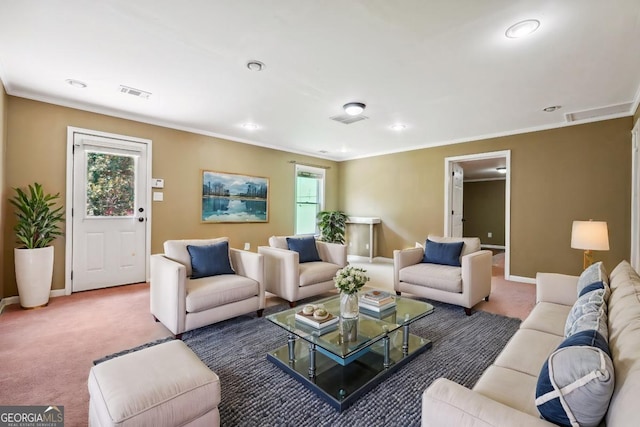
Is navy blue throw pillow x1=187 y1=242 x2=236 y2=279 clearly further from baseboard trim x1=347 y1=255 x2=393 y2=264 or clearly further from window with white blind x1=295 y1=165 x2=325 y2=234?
baseboard trim x1=347 y1=255 x2=393 y2=264

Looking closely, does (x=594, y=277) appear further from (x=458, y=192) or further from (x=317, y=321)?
(x=458, y=192)

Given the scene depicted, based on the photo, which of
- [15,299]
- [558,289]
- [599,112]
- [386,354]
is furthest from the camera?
[599,112]

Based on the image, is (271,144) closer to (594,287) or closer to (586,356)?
(594,287)

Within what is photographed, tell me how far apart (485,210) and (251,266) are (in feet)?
27.9

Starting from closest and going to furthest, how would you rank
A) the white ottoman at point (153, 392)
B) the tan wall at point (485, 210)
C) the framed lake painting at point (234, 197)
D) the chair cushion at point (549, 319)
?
the white ottoman at point (153, 392)
the chair cushion at point (549, 319)
the framed lake painting at point (234, 197)
the tan wall at point (485, 210)

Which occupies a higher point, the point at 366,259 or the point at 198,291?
the point at 198,291

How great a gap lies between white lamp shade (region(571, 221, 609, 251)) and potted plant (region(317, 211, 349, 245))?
4.18 metres

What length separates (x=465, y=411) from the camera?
3.11 ft

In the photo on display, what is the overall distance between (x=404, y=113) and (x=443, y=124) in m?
0.86

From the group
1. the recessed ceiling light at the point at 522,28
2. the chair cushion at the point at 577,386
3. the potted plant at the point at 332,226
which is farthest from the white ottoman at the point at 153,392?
the potted plant at the point at 332,226

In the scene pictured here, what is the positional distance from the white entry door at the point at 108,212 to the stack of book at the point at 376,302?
11.4 feet

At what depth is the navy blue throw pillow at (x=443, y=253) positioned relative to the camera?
141 inches

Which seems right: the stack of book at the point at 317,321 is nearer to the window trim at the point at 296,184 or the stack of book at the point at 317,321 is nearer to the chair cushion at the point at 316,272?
the chair cushion at the point at 316,272

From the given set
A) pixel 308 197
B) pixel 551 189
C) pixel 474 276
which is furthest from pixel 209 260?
pixel 551 189
